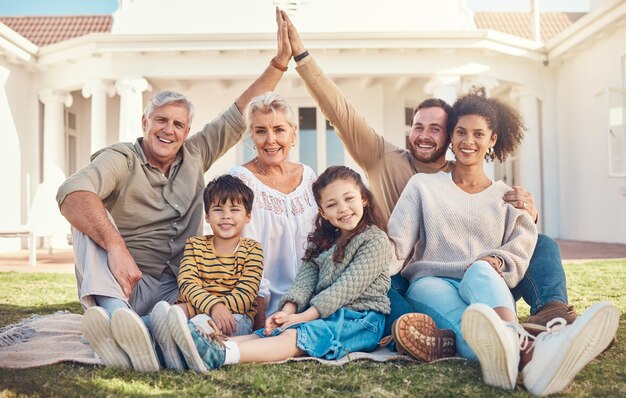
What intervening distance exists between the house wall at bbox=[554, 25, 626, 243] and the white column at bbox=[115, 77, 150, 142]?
7151mm

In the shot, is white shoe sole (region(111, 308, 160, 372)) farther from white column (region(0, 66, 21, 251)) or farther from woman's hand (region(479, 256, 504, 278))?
white column (region(0, 66, 21, 251))

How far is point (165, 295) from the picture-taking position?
9.91 feet

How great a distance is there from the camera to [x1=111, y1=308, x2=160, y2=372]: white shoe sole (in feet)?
6.84

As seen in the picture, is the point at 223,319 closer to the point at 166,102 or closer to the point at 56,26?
the point at 166,102

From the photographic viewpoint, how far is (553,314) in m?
2.43

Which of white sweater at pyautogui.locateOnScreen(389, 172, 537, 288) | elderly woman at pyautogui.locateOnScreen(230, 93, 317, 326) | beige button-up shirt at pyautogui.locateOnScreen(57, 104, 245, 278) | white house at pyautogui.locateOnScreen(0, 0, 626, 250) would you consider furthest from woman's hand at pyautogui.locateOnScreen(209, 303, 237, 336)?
white house at pyautogui.locateOnScreen(0, 0, 626, 250)

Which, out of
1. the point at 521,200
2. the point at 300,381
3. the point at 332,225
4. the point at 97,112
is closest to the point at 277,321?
the point at 300,381

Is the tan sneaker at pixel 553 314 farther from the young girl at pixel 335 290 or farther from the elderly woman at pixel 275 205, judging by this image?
the elderly woman at pixel 275 205

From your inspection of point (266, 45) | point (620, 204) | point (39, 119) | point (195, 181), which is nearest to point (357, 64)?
point (266, 45)

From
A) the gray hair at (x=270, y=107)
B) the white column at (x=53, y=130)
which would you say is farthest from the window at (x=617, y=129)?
the white column at (x=53, y=130)

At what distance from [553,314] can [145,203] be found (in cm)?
186

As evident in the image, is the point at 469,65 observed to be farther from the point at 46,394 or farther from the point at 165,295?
the point at 46,394

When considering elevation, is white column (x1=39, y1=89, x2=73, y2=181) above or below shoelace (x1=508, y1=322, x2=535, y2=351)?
above

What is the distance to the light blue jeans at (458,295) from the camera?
233cm
